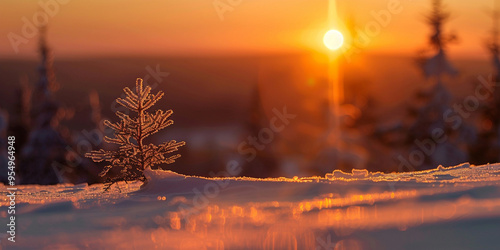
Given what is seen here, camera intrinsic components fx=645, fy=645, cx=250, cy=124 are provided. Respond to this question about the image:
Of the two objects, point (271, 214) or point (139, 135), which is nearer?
point (271, 214)

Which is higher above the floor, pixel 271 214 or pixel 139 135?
pixel 139 135

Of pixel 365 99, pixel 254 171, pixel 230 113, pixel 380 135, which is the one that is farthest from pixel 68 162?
pixel 230 113

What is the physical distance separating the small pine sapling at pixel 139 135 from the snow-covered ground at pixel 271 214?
801mm

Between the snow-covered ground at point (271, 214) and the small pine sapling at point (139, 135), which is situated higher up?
the small pine sapling at point (139, 135)

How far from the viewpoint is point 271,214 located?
283 inches

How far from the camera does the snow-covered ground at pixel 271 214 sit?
5.87 meters

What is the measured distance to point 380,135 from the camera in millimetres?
35531

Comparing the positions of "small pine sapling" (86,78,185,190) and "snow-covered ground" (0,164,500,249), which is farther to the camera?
"small pine sapling" (86,78,185,190)

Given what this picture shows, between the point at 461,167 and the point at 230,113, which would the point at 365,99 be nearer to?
the point at 461,167

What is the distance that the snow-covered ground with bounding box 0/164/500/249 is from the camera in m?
5.87

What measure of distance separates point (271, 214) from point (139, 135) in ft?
14.5

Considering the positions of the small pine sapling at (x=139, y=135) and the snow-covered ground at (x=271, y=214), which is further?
the small pine sapling at (x=139, y=135)

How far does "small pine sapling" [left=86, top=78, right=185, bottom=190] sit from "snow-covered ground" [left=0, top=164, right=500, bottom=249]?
0.80 m

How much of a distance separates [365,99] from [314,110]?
5.69 meters
